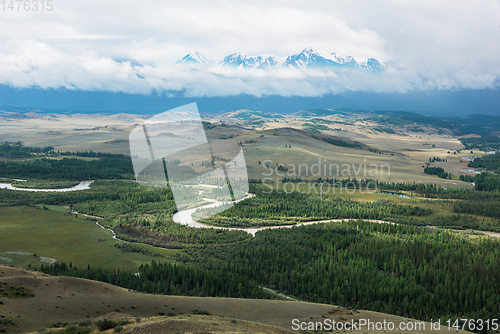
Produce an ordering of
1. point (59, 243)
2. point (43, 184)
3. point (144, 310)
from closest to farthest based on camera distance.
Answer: point (144, 310)
point (59, 243)
point (43, 184)

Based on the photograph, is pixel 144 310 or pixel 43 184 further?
pixel 43 184

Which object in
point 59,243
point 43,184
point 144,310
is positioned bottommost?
point 59,243

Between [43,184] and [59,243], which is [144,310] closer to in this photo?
[59,243]

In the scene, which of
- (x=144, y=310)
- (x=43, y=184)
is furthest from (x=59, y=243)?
(x=43, y=184)

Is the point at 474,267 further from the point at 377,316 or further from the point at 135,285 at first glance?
the point at 135,285

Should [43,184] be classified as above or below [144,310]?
below

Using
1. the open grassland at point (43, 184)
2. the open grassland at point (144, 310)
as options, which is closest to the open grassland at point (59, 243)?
the open grassland at point (144, 310)

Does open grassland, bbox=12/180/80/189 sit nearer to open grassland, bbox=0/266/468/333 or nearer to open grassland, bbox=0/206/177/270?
open grassland, bbox=0/206/177/270

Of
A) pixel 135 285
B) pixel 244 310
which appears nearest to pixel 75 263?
pixel 135 285
